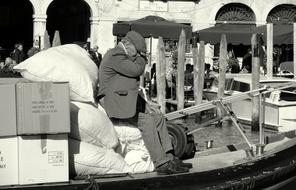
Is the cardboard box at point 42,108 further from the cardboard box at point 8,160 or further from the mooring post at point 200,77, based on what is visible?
the mooring post at point 200,77

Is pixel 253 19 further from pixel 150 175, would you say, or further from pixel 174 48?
pixel 150 175

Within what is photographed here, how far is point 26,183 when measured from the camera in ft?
16.2

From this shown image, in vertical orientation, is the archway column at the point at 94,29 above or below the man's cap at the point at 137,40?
above

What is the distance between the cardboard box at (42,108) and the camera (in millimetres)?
4816

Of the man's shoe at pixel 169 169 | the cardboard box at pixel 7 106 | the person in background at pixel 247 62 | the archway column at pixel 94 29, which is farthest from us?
the archway column at pixel 94 29

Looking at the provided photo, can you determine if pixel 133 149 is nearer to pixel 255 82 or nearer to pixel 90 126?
pixel 90 126

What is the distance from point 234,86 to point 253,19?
11.9 m

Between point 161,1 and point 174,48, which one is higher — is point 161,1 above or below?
above

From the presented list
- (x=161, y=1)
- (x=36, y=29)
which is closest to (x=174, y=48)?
(x=161, y=1)

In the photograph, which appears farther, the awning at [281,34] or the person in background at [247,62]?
the person in background at [247,62]

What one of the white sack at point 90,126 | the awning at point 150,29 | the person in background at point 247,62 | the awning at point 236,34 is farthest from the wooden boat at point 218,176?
the person in background at point 247,62

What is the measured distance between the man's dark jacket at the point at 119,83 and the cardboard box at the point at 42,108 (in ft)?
3.13

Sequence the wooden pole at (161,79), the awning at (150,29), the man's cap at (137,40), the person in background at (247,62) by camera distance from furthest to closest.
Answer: the person in background at (247,62) < the awning at (150,29) < the wooden pole at (161,79) < the man's cap at (137,40)

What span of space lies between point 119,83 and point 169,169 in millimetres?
865
